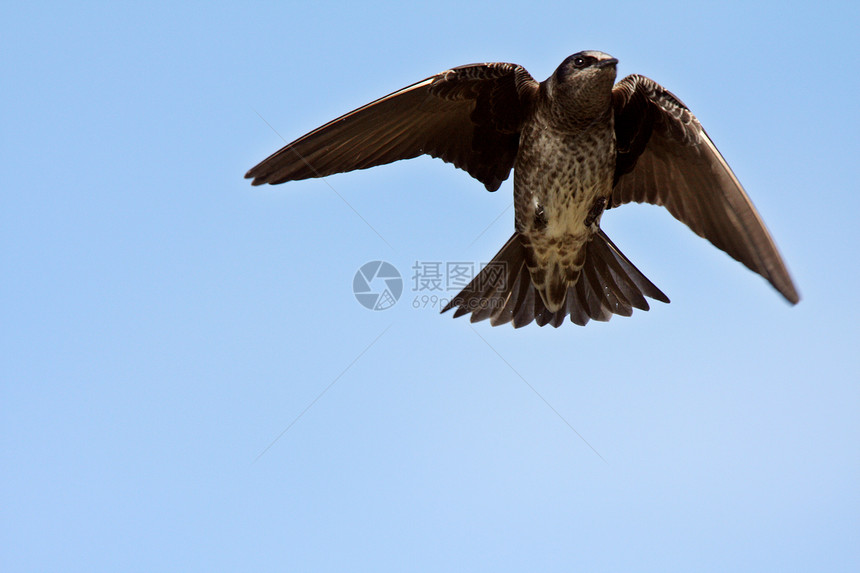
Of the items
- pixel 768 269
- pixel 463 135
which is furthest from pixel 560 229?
pixel 768 269

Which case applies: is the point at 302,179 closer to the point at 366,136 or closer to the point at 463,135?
the point at 366,136


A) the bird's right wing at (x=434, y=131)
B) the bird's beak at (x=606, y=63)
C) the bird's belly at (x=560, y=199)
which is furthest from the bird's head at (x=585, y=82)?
the bird's right wing at (x=434, y=131)

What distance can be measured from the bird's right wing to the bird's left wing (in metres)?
0.79

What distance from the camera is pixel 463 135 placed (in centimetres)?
Answer: 716

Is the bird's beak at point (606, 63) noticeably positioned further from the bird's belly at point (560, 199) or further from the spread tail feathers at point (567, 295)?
the spread tail feathers at point (567, 295)

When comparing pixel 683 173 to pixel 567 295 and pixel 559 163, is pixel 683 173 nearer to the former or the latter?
pixel 559 163

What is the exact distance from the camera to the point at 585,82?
627 cm

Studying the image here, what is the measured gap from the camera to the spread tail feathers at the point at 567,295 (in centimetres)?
731

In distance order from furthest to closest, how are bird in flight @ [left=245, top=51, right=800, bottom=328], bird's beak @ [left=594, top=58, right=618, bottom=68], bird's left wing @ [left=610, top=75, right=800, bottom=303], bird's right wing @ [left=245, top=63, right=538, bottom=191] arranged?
bird's right wing @ [left=245, top=63, right=538, bottom=191], bird in flight @ [left=245, top=51, right=800, bottom=328], bird's left wing @ [left=610, top=75, right=800, bottom=303], bird's beak @ [left=594, top=58, right=618, bottom=68]

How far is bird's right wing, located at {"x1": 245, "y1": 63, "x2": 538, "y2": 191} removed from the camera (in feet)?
21.7

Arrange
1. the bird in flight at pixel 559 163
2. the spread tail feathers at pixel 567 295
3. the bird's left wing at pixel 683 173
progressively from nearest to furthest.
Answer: the bird's left wing at pixel 683 173
the bird in flight at pixel 559 163
the spread tail feathers at pixel 567 295

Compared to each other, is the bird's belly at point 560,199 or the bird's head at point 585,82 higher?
the bird's head at point 585,82

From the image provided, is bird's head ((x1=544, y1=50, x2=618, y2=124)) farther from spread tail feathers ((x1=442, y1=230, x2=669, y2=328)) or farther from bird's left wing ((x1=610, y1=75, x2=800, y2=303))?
spread tail feathers ((x1=442, y1=230, x2=669, y2=328))

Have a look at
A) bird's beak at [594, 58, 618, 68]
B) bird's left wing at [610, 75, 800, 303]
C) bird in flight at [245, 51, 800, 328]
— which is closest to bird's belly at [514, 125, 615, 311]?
bird in flight at [245, 51, 800, 328]
